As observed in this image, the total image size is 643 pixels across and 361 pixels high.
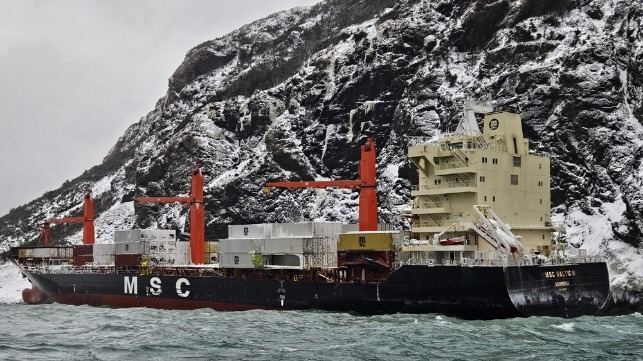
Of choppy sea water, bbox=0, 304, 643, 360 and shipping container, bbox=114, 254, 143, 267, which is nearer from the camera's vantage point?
choppy sea water, bbox=0, 304, 643, 360

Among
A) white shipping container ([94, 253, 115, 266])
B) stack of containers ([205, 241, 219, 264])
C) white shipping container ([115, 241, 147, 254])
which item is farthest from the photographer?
stack of containers ([205, 241, 219, 264])

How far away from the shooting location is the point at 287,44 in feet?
476

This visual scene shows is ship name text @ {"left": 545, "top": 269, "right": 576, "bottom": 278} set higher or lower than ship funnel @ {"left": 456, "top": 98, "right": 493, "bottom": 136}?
lower

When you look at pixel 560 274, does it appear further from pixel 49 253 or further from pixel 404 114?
pixel 49 253

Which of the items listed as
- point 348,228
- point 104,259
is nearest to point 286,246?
point 348,228

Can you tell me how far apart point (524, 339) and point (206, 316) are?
2510cm

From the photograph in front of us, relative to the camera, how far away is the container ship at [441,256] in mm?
49375

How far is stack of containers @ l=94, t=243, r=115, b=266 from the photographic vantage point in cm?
7900

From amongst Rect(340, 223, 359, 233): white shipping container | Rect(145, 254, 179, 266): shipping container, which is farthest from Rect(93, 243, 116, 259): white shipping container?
Rect(340, 223, 359, 233): white shipping container

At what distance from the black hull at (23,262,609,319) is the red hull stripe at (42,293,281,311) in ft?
0.41

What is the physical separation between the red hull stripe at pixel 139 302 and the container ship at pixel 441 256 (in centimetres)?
17

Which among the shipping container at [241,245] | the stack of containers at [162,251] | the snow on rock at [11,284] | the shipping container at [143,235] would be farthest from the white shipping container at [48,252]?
the shipping container at [241,245]

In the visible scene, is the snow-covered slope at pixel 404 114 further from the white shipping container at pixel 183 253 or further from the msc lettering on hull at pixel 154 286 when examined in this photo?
the msc lettering on hull at pixel 154 286

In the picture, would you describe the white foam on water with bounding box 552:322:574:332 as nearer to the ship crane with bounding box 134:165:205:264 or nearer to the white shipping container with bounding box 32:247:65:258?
the ship crane with bounding box 134:165:205:264
